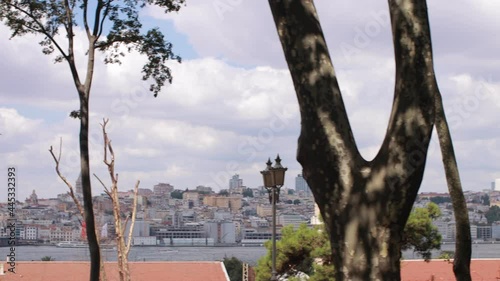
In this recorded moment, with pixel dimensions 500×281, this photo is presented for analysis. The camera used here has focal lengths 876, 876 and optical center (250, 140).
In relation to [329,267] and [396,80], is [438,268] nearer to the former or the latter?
[329,267]

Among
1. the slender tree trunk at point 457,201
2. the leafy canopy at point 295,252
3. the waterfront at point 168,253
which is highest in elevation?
the slender tree trunk at point 457,201

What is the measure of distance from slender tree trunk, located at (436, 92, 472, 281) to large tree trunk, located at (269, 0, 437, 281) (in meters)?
4.22

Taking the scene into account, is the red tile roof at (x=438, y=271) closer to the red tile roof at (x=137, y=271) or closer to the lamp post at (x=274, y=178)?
the red tile roof at (x=137, y=271)

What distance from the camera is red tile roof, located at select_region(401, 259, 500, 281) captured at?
34531mm

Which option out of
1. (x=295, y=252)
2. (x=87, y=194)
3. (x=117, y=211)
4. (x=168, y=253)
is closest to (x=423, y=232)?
(x=295, y=252)

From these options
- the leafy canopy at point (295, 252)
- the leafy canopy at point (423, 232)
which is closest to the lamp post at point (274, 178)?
the leafy canopy at point (423, 232)

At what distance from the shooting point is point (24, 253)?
A: 64.3m

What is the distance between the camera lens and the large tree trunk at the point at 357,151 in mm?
4254

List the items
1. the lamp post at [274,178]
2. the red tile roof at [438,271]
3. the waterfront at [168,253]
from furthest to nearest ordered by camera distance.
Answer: the waterfront at [168,253] < the red tile roof at [438,271] < the lamp post at [274,178]

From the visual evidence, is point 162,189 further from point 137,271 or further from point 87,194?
point 87,194

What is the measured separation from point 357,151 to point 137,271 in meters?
37.9

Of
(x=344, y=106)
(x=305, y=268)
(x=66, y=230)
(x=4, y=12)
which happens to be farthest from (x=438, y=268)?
(x=344, y=106)

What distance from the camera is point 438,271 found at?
35.9m

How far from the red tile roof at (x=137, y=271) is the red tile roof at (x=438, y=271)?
862cm
